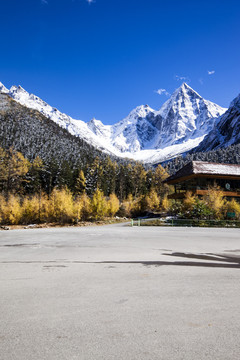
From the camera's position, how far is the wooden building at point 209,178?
37625 mm

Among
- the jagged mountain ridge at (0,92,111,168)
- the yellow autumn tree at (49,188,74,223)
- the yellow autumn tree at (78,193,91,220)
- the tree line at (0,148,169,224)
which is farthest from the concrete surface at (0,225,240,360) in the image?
the jagged mountain ridge at (0,92,111,168)

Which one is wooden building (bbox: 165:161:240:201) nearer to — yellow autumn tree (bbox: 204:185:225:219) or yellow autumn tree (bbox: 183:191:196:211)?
yellow autumn tree (bbox: 183:191:196:211)

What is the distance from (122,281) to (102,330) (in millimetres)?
2518

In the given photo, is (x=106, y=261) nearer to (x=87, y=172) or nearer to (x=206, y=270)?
(x=206, y=270)

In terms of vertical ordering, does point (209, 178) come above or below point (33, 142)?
below

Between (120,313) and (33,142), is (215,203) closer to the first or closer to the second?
(120,313)

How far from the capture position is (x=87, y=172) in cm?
8188

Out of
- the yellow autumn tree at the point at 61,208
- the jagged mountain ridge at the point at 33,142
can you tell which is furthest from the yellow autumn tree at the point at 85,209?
the jagged mountain ridge at the point at 33,142

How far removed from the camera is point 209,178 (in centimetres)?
3972

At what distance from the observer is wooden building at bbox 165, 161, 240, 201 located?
3762cm

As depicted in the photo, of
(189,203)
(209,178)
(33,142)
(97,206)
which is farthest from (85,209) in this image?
(33,142)

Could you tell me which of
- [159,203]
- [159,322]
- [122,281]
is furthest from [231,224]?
[159,322]

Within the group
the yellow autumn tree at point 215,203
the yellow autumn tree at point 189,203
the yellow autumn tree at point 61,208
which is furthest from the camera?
the yellow autumn tree at point 61,208

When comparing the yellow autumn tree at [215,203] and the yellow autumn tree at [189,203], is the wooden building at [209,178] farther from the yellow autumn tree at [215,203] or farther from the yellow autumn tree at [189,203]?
the yellow autumn tree at [215,203]
